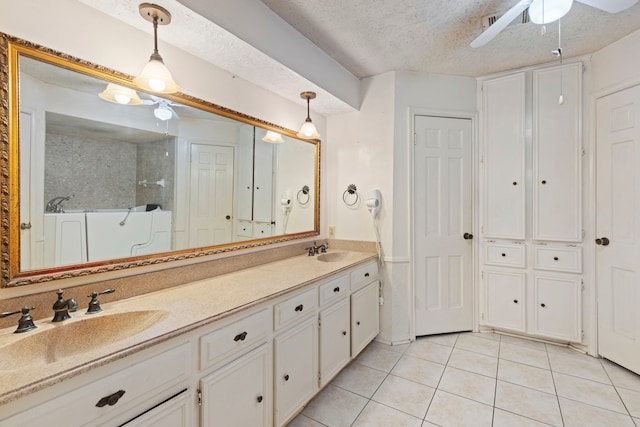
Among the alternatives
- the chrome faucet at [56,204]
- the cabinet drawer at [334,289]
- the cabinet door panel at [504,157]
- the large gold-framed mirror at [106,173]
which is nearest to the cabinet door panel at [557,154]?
the cabinet door panel at [504,157]

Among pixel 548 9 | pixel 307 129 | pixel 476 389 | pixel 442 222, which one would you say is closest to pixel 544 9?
pixel 548 9

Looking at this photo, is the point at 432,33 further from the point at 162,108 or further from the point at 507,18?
the point at 162,108

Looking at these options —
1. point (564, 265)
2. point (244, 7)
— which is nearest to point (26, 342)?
point (244, 7)

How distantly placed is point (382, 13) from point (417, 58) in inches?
30.2

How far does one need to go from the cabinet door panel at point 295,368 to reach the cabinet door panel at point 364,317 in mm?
530

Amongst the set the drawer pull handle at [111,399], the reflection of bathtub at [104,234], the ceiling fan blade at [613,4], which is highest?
the ceiling fan blade at [613,4]

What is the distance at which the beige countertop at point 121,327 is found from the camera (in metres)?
0.82

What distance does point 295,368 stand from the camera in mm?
1695

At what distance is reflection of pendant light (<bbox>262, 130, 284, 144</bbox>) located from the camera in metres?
2.32

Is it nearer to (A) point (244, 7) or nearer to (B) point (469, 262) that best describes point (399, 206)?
(B) point (469, 262)

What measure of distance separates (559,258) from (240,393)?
2.84m

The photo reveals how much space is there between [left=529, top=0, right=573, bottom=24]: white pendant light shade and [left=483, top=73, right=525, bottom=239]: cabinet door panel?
1.14 metres

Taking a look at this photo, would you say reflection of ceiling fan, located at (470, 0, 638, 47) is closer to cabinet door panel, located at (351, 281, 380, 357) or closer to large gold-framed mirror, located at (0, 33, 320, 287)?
large gold-framed mirror, located at (0, 33, 320, 287)

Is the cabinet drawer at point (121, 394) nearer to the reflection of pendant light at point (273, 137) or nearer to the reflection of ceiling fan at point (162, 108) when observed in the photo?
the reflection of ceiling fan at point (162, 108)
